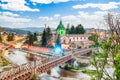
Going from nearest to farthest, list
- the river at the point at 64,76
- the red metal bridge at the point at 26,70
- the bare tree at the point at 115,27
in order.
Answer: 1. the bare tree at the point at 115,27
2. the red metal bridge at the point at 26,70
3. the river at the point at 64,76

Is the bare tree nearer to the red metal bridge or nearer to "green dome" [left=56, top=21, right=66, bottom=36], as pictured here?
the red metal bridge

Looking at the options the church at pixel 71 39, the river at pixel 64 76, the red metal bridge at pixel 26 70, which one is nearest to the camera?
the red metal bridge at pixel 26 70

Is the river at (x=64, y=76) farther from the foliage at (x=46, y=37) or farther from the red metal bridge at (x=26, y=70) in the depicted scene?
the foliage at (x=46, y=37)

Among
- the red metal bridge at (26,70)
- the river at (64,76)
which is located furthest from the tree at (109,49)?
the river at (64,76)

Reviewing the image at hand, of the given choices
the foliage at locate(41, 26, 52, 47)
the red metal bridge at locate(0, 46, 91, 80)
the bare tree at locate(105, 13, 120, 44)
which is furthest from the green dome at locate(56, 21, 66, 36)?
the bare tree at locate(105, 13, 120, 44)

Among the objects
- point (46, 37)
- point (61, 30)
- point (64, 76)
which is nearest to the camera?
point (64, 76)

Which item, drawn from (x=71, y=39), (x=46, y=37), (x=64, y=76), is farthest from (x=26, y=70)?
(x=71, y=39)

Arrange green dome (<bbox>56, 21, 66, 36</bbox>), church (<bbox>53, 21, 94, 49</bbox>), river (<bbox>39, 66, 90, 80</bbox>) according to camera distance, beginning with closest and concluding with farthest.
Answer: river (<bbox>39, 66, 90, 80</bbox>) < church (<bbox>53, 21, 94, 49</bbox>) < green dome (<bbox>56, 21, 66, 36</bbox>)

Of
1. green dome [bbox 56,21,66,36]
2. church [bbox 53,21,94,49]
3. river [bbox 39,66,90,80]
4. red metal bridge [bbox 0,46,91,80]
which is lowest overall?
river [bbox 39,66,90,80]

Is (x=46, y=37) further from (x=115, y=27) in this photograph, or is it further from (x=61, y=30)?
(x=115, y=27)

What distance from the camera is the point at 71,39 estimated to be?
11538 centimetres

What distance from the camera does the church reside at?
344 ft

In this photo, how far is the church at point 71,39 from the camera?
104750mm

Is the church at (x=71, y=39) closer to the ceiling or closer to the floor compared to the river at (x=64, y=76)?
→ closer to the ceiling
